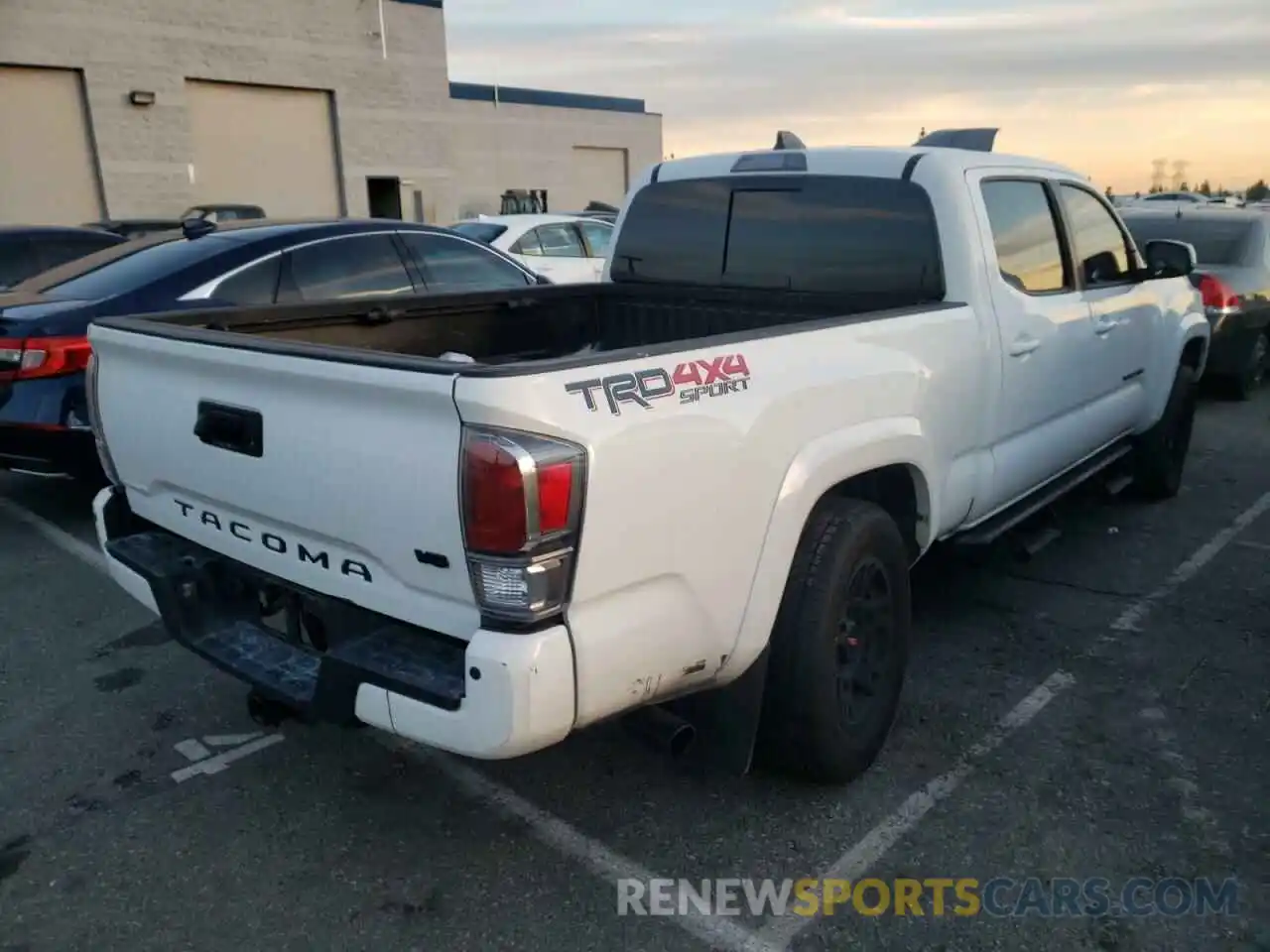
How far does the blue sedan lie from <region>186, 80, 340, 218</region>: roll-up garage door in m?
18.4

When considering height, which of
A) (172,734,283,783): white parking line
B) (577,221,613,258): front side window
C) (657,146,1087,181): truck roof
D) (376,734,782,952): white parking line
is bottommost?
(172,734,283,783): white parking line

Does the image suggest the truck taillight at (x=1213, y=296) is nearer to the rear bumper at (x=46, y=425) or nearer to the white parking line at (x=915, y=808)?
the white parking line at (x=915, y=808)

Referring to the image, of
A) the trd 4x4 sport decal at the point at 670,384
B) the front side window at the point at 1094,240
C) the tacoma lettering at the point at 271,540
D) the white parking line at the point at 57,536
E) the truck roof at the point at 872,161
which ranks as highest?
the truck roof at the point at 872,161

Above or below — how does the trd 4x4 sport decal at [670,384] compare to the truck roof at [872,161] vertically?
below

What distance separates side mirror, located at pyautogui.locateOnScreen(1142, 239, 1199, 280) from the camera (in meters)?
5.35

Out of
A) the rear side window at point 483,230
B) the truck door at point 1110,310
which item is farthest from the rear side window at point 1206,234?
the rear side window at point 483,230

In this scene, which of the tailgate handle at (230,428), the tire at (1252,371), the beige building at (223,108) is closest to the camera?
the tailgate handle at (230,428)

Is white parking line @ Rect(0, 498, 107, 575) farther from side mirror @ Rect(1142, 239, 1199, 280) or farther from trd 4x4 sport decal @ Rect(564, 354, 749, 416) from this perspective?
side mirror @ Rect(1142, 239, 1199, 280)

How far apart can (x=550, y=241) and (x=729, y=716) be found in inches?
363

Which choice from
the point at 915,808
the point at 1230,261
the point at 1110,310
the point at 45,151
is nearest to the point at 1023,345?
the point at 1110,310

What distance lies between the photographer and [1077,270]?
464 cm

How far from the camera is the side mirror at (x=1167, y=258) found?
5.35m

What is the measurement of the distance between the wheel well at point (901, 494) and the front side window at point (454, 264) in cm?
379

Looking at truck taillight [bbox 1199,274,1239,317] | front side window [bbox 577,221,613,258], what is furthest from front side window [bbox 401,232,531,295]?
truck taillight [bbox 1199,274,1239,317]
